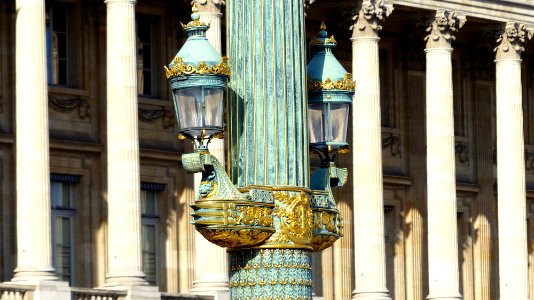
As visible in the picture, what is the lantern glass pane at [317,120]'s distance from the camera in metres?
18.6

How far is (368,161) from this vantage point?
65.7 metres

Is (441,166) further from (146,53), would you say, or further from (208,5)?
(208,5)

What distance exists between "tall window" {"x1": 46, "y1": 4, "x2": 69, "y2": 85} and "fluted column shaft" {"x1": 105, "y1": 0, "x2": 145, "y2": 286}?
3579 mm

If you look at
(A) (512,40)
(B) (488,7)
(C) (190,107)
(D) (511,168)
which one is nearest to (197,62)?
(C) (190,107)

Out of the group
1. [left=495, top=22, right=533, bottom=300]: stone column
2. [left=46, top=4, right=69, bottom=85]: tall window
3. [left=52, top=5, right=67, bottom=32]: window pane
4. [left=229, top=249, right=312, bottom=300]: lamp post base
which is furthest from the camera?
[left=495, top=22, right=533, bottom=300]: stone column

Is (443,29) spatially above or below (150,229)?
above

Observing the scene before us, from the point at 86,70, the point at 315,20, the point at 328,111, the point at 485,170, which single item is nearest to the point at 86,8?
the point at 86,70

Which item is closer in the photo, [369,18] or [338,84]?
[338,84]

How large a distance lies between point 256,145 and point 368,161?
48.9 meters

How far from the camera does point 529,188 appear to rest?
257ft

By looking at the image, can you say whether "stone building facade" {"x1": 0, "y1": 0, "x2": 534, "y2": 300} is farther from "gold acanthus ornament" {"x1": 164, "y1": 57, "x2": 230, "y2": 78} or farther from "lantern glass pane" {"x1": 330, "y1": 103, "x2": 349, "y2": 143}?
"gold acanthus ornament" {"x1": 164, "y1": 57, "x2": 230, "y2": 78}

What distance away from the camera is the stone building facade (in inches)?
2270

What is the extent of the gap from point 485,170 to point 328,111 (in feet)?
191

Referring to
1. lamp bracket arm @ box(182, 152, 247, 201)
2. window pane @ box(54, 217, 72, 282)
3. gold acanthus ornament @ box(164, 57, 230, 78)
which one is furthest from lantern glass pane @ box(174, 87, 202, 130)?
window pane @ box(54, 217, 72, 282)
